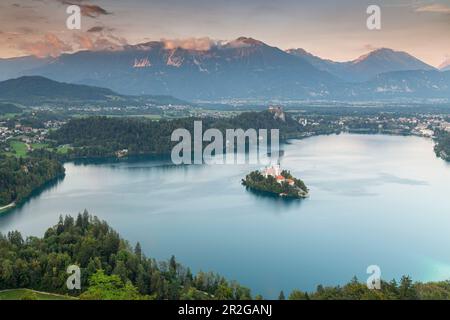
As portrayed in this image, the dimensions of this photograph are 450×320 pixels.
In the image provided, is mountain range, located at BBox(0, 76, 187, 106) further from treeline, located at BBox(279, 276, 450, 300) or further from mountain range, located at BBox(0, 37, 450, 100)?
treeline, located at BBox(279, 276, 450, 300)

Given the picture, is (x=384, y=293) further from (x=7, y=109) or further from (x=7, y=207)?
(x=7, y=109)

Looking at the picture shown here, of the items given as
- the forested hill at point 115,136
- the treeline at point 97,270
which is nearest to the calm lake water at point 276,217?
the treeline at point 97,270

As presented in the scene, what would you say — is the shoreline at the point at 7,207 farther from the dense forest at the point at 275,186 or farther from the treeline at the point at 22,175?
the dense forest at the point at 275,186

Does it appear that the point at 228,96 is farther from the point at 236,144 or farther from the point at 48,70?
the point at 236,144

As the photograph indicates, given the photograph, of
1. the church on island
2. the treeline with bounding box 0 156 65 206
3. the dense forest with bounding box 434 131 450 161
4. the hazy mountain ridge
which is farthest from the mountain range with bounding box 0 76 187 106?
the hazy mountain ridge

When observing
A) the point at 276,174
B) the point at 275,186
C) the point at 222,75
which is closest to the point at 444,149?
the point at 276,174
